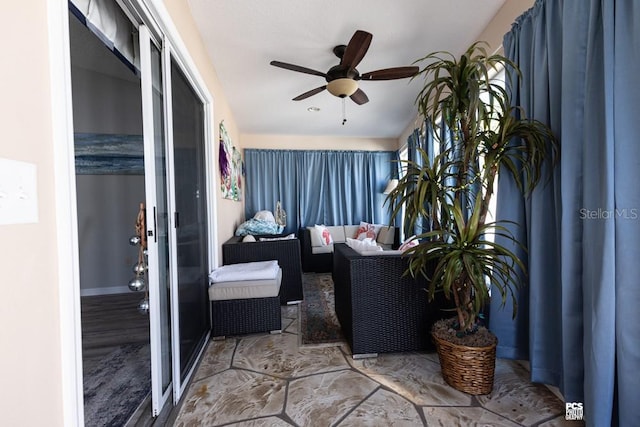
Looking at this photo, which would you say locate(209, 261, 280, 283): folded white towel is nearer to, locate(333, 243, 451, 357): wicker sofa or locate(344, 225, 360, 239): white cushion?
locate(333, 243, 451, 357): wicker sofa

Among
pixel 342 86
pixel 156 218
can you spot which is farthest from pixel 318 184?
pixel 156 218

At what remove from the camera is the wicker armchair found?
2.67 m

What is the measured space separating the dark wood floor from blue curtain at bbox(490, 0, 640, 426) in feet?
8.61

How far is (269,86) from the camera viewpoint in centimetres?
292

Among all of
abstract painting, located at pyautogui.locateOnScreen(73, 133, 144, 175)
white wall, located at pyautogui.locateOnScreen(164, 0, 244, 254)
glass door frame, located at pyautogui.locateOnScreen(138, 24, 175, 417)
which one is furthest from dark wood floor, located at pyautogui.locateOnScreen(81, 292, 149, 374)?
abstract painting, located at pyautogui.locateOnScreen(73, 133, 144, 175)

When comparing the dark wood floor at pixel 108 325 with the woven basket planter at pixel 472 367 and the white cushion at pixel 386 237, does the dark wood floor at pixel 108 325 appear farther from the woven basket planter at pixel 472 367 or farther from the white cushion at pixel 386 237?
the white cushion at pixel 386 237

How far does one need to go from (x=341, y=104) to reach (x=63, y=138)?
3.17m

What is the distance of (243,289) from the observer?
2111mm

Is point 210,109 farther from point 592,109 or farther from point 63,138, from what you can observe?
point 592,109

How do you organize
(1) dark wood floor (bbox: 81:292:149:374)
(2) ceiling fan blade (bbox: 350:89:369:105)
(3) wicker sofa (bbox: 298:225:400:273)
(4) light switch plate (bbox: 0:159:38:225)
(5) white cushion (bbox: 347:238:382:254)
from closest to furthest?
(4) light switch plate (bbox: 0:159:38:225)
(1) dark wood floor (bbox: 81:292:149:374)
(5) white cushion (bbox: 347:238:382:254)
(2) ceiling fan blade (bbox: 350:89:369:105)
(3) wicker sofa (bbox: 298:225:400:273)

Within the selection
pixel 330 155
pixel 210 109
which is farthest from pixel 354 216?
pixel 210 109

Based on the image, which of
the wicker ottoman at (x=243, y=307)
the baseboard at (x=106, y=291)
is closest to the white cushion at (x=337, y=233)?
the wicker ottoman at (x=243, y=307)

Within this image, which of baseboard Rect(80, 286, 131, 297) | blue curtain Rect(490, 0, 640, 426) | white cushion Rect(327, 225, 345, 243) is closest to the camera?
blue curtain Rect(490, 0, 640, 426)

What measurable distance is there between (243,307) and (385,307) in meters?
1.13
